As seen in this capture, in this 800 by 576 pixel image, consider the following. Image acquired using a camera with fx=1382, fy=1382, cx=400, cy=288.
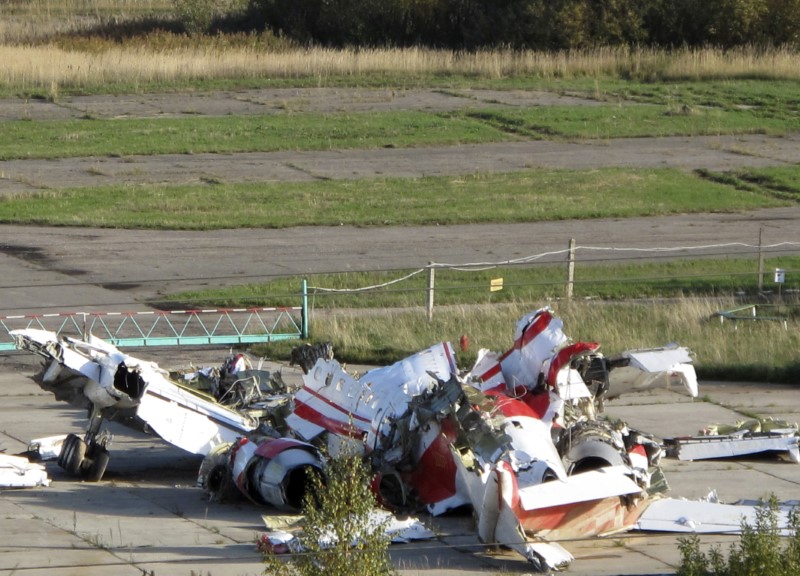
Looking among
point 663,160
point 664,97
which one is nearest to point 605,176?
point 663,160

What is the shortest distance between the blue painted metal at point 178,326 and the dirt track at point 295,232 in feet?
2.88

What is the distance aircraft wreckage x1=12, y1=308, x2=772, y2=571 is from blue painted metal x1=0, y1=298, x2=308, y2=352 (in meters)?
6.59

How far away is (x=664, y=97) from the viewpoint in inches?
2308

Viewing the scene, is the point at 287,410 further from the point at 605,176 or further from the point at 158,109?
the point at 158,109

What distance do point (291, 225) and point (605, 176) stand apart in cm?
1229

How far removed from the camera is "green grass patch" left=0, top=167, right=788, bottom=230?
117ft

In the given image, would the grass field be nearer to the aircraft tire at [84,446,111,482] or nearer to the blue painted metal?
the blue painted metal

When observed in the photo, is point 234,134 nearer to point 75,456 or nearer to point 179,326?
point 179,326

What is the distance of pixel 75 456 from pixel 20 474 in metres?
0.66

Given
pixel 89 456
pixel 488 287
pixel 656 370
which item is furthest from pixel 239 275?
pixel 656 370

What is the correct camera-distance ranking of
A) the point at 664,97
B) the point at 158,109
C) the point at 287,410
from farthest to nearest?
the point at 664,97 < the point at 158,109 < the point at 287,410

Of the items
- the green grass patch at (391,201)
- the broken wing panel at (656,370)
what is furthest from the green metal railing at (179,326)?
the green grass patch at (391,201)

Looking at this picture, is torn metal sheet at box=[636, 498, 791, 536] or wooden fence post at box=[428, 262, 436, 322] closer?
torn metal sheet at box=[636, 498, 791, 536]

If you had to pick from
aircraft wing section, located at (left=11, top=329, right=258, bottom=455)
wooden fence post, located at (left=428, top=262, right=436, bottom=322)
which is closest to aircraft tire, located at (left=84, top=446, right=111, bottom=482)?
aircraft wing section, located at (left=11, top=329, right=258, bottom=455)
